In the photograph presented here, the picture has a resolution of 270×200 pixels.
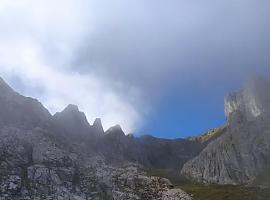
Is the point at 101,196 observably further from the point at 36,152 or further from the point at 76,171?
the point at 36,152

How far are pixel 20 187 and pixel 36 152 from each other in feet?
105

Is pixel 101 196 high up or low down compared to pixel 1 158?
down

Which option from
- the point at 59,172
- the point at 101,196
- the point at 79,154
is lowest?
the point at 101,196

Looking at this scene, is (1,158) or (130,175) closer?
(1,158)


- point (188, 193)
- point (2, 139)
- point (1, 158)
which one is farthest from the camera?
point (188, 193)

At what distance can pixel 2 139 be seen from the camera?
572 ft

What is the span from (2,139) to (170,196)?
210 feet

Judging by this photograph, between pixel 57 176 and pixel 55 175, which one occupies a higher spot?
pixel 55 175

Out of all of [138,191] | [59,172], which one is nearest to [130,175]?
[138,191]

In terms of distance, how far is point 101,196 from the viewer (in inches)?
6009

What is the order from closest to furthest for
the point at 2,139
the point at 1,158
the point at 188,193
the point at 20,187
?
the point at 20,187
the point at 1,158
the point at 2,139
the point at 188,193

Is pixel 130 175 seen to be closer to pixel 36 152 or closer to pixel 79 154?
pixel 79 154

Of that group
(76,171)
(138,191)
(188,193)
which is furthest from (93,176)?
(188,193)

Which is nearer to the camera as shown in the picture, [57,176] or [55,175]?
[57,176]
